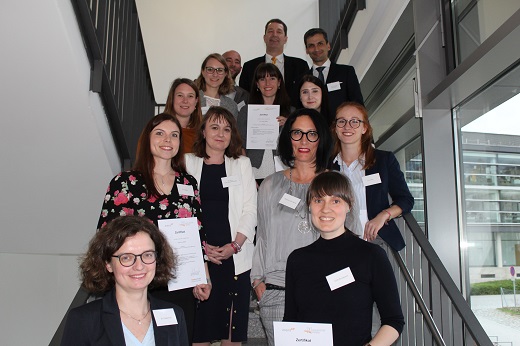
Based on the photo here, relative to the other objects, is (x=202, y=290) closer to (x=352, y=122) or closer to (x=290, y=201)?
(x=290, y=201)

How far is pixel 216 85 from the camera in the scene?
178 inches

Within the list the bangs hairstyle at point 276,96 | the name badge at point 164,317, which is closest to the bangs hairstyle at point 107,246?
the name badge at point 164,317

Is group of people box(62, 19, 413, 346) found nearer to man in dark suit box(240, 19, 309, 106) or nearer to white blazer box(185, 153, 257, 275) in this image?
white blazer box(185, 153, 257, 275)

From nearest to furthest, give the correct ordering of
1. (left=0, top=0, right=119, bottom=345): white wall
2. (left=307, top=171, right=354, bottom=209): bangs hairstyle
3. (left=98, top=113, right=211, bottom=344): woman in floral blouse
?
(left=307, top=171, right=354, bottom=209): bangs hairstyle → (left=98, top=113, right=211, bottom=344): woman in floral blouse → (left=0, top=0, right=119, bottom=345): white wall

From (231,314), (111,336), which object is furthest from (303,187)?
(111,336)

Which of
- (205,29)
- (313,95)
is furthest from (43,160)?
(205,29)

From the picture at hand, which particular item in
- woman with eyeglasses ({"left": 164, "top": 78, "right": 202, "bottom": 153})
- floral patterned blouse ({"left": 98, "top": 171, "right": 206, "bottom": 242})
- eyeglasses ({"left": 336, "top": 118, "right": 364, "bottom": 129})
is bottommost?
floral patterned blouse ({"left": 98, "top": 171, "right": 206, "bottom": 242})

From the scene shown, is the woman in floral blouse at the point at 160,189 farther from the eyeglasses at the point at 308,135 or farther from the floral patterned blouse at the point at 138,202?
the eyeglasses at the point at 308,135

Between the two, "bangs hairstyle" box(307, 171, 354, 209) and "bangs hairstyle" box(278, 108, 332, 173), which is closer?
"bangs hairstyle" box(307, 171, 354, 209)

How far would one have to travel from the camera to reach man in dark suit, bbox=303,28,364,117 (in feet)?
15.1

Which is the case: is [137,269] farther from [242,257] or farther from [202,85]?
[202,85]

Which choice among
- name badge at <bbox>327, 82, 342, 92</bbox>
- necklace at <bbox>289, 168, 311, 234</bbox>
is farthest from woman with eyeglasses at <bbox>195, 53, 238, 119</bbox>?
necklace at <bbox>289, 168, 311, 234</bbox>

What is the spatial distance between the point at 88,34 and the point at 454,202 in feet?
9.35

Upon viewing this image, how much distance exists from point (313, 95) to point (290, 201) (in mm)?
1417
